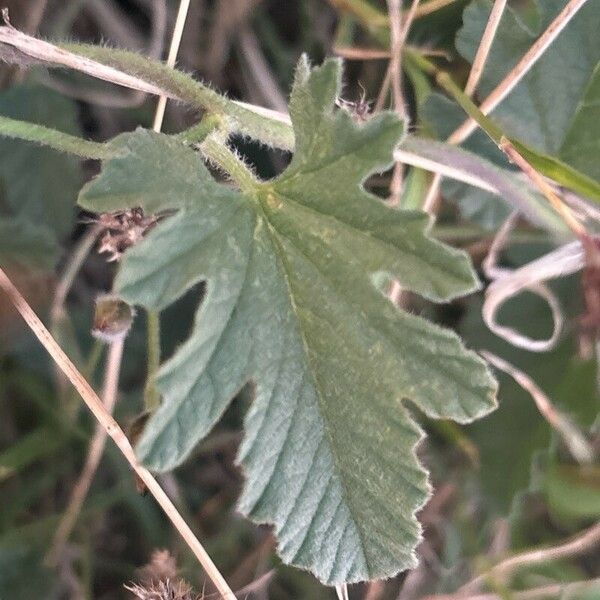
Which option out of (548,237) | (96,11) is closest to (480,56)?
(548,237)

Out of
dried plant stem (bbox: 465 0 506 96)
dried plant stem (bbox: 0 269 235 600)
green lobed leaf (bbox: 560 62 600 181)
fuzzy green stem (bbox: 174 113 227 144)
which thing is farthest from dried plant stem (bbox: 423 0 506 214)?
dried plant stem (bbox: 0 269 235 600)

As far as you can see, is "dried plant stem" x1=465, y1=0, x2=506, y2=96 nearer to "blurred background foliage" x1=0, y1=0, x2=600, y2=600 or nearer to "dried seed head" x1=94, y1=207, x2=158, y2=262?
"blurred background foliage" x1=0, y1=0, x2=600, y2=600

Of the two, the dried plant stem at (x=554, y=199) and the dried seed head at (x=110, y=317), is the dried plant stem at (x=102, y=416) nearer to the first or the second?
the dried seed head at (x=110, y=317)

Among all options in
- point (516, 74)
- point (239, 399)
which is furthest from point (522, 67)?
point (239, 399)

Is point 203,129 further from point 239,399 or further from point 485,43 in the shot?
point 239,399

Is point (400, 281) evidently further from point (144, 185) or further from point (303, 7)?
point (303, 7)

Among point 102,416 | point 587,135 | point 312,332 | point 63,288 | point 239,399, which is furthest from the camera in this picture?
point 239,399
